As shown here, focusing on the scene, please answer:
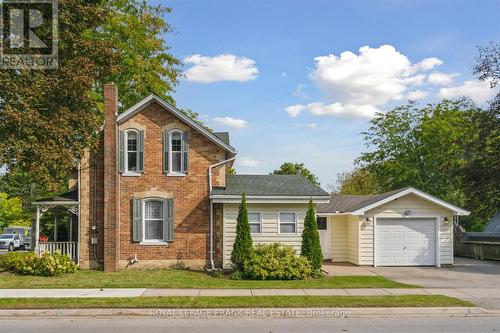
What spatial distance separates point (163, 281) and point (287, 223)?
6.76 metres

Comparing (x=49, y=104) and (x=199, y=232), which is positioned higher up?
(x=49, y=104)

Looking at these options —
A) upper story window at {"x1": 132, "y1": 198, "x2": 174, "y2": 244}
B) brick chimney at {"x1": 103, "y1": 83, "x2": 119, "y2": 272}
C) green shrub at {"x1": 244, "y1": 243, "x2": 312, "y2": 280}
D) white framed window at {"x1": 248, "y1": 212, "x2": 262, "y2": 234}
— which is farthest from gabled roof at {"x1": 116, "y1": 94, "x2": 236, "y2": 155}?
green shrub at {"x1": 244, "y1": 243, "x2": 312, "y2": 280}

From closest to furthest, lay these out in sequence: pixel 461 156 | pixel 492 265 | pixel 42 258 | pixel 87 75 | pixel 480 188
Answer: pixel 42 258, pixel 87 75, pixel 492 265, pixel 480 188, pixel 461 156

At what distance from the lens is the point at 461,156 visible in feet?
132

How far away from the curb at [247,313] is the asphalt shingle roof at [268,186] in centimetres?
977

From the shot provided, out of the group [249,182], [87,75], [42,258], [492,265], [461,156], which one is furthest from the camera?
[461,156]

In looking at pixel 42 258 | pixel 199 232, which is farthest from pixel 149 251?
pixel 42 258

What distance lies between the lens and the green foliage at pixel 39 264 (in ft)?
65.7

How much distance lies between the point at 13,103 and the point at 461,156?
106 ft

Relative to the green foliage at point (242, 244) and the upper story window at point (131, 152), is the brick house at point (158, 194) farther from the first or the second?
the green foliage at point (242, 244)

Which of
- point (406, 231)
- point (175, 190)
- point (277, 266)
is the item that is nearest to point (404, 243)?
point (406, 231)

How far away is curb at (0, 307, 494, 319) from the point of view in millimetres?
12477

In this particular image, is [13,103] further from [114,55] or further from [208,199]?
[208,199]

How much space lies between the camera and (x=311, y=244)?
20.1 meters
